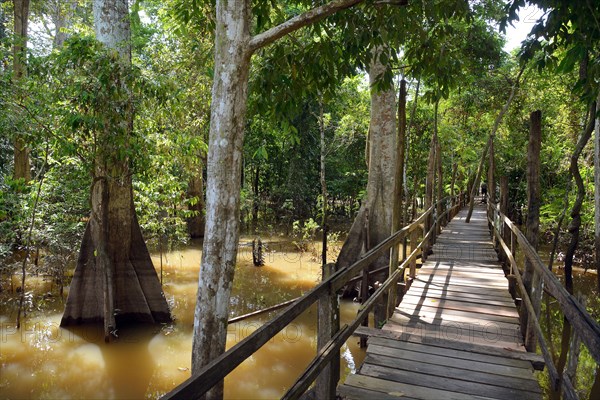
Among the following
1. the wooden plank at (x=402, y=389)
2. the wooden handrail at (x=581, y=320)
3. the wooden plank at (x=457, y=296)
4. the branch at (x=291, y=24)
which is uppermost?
the branch at (x=291, y=24)

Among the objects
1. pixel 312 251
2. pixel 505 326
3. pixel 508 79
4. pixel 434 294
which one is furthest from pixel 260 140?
pixel 505 326

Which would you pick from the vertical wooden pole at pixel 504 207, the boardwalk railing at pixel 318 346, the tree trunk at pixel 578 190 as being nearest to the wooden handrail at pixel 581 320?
the boardwalk railing at pixel 318 346

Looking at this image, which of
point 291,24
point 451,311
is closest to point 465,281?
point 451,311

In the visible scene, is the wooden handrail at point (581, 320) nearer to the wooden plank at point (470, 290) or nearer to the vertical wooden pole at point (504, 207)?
the wooden plank at point (470, 290)

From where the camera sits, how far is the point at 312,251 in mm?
17172

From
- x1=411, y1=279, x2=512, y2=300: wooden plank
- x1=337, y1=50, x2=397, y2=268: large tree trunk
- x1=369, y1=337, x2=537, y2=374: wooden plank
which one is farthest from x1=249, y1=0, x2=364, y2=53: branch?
x1=337, y1=50, x2=397, y2=268: large tree trunk

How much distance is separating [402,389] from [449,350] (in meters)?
1.06

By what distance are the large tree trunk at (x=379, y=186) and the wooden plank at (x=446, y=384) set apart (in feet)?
23.5

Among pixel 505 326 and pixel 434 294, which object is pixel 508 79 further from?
pixel 505 326

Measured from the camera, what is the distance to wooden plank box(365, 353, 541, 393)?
12.1 feet

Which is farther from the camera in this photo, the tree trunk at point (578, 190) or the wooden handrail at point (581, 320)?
the tree trunk at point (578, 190)

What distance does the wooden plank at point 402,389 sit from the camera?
346 cm

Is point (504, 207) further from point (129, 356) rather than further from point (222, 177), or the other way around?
point (222, 177)

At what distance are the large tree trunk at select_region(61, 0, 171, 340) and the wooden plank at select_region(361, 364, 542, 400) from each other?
5.77 metres
